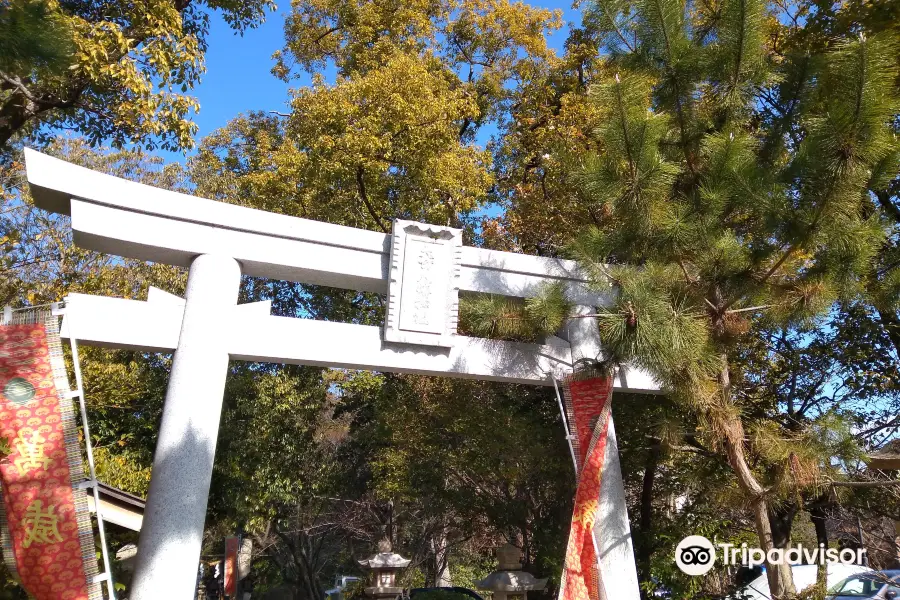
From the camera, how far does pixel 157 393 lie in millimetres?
9672

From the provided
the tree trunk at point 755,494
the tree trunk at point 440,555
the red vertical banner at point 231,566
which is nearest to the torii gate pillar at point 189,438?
the tree trunk at point 755,494

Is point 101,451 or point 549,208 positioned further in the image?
point 101,451

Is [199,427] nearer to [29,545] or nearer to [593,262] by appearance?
[29,545]

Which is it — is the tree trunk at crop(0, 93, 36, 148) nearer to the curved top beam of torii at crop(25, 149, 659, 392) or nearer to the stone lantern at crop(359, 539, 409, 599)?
the curved top beam of torii at crop(25, 149, 659, 392)

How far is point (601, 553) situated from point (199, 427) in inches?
105

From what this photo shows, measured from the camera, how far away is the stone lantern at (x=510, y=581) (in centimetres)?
584

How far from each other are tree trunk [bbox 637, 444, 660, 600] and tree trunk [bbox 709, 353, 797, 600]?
1.86 metres

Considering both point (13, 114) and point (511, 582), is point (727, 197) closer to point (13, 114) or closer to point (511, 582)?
point (511, 582)

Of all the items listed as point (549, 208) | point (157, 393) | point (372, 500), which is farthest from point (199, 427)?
point (372, 500)

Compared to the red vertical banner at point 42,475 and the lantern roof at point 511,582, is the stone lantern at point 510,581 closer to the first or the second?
the lantern roof at point 511,582

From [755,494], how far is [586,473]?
105 centimetres

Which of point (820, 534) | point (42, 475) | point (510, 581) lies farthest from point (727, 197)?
point (820, 534)

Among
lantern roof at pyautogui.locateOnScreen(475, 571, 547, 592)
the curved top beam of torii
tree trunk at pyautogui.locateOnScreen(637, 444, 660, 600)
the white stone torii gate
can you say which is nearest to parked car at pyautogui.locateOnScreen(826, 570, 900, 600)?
tree trunk at pyautogui.locateOnScreen(637, 444, 660, 600)

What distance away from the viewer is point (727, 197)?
421 centimetres
